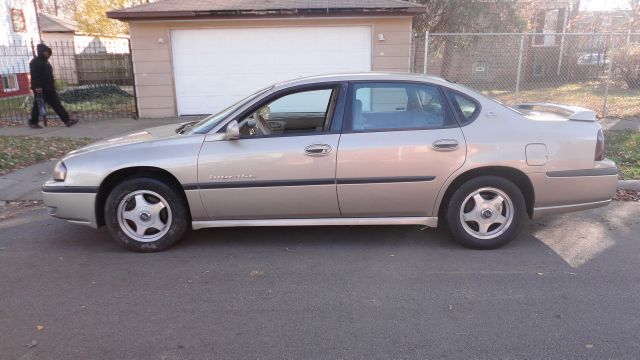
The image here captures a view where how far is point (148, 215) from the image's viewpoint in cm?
447

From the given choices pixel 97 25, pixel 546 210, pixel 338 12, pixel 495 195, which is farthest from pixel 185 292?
pixel 97 25

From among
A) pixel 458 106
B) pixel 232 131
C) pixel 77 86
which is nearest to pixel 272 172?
pixel 232 131

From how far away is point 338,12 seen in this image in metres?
11.6

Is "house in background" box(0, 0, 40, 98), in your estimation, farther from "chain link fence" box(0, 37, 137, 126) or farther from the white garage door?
the white garage door

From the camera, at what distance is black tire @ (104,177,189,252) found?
441cm

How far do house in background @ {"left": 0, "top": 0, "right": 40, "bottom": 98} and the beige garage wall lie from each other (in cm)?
817

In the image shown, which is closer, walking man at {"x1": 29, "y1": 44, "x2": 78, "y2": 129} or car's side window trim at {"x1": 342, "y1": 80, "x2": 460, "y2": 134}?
car's side window trim at {"x1": 342, "y1": 80, "x2": 460, "y2": 134}

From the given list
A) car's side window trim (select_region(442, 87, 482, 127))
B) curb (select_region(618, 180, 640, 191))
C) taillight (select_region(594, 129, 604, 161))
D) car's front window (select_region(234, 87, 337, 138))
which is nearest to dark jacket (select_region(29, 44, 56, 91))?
car's front window (select_region(234, 87, 337, 138))

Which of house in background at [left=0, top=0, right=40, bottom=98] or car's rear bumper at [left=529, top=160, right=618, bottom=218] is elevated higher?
house in background at [left=0, top=0, right=40, bottom=98]

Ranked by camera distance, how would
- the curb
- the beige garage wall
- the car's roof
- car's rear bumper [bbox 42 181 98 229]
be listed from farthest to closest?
the beige garage wall < the curb < the car's roof < car's rear bumper [bbox 42 181 98 229]

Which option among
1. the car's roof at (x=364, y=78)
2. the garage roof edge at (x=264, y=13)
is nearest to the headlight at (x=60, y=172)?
the car's roof at (x=364, y=78)

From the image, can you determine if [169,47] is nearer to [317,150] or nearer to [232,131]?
[232,131]

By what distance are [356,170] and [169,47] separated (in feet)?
30.5

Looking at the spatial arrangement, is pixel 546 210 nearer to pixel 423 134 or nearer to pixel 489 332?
pixel 423 134
